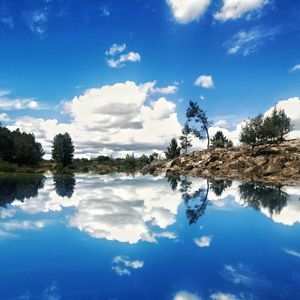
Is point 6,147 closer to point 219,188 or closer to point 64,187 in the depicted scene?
point 64,187

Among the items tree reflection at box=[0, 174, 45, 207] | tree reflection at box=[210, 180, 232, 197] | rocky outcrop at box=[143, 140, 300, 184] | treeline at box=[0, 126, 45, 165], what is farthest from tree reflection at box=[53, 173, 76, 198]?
treeline at box=[0, 126, 45, 165]

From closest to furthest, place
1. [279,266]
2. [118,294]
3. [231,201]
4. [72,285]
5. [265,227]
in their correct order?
[118,294] < [72,285] < [279,266] < [265,227] < [231,201]

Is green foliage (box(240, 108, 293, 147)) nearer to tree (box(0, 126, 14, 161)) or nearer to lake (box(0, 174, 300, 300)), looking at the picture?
lake (box(0, 174, 300, 300))

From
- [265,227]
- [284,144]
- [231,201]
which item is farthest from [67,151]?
[265,227]

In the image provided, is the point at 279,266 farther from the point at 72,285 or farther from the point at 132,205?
the point at 132,205

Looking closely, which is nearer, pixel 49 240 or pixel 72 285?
pixel 72 285

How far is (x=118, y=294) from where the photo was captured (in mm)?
6766

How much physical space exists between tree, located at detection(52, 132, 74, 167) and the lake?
4455 inches

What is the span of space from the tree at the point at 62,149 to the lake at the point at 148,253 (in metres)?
113

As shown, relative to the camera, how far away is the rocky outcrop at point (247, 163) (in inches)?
2227

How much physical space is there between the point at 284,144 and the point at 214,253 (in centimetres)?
6895

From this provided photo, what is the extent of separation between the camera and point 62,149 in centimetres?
12888

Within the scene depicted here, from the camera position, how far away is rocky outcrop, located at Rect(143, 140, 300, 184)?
56.6 metres

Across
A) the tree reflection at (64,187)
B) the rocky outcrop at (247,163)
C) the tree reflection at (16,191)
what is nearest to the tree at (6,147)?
the rocky outcrop at (247,163)
